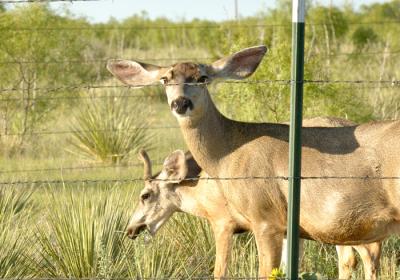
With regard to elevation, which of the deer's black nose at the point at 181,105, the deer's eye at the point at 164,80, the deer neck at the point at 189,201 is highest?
the deer's eye at the point at 164,80

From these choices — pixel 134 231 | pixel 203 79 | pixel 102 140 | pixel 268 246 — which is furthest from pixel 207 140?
pixel 102 140

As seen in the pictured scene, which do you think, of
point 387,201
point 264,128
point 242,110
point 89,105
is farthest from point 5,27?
point 387,201

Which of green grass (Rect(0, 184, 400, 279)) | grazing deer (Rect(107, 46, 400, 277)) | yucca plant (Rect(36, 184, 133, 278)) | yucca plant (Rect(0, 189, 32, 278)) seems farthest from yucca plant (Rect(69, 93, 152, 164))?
grazing deer (Rect(107, 46, 400, 277))

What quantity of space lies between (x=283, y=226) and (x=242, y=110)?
6.98 m

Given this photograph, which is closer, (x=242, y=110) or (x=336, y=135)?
(x=336, y=135)

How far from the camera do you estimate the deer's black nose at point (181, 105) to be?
323 inches

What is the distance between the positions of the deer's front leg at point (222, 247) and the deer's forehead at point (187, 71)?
164 centimetres

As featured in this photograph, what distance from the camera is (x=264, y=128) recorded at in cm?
859

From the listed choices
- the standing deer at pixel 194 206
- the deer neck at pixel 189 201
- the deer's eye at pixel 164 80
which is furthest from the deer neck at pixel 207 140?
the deer neck at pixel 189 201

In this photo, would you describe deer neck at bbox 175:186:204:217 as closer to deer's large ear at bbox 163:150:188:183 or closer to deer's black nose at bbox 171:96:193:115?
deer's large ear at bbox 163:150:188:183

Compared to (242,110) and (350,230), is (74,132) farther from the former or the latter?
(350,230)

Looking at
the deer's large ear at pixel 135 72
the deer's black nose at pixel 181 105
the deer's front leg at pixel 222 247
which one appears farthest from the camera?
the deer's front leg at pixel 222 247

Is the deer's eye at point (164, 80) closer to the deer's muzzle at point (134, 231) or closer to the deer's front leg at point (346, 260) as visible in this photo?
the deer's muzzle at point (134, 231)

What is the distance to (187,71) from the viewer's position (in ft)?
28.0
